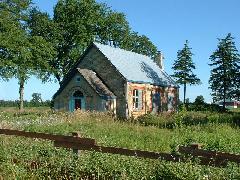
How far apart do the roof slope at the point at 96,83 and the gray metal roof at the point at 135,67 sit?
83.0 inches

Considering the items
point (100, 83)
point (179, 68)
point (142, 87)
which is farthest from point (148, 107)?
point (179, 68)

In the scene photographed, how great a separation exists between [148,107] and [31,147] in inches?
1288

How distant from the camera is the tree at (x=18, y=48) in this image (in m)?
45.6

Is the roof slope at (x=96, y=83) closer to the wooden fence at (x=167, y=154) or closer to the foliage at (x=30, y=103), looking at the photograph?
the wooden fence at (x=167, y=154)

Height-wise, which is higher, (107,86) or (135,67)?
(135,67)

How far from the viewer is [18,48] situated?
4603cm

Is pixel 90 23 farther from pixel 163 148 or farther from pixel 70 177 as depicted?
pixel 70 177

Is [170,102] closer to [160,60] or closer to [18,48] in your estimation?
[160,60]

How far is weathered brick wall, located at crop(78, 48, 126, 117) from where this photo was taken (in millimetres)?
39250

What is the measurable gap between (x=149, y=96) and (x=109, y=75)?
227 inches

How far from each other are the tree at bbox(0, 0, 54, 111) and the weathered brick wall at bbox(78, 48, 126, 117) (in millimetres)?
9629

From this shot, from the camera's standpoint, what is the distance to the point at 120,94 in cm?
3944

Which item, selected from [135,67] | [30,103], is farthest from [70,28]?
[30,103]

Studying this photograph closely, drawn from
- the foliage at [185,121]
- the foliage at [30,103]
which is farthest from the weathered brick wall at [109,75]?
the foliage at [30,103]
